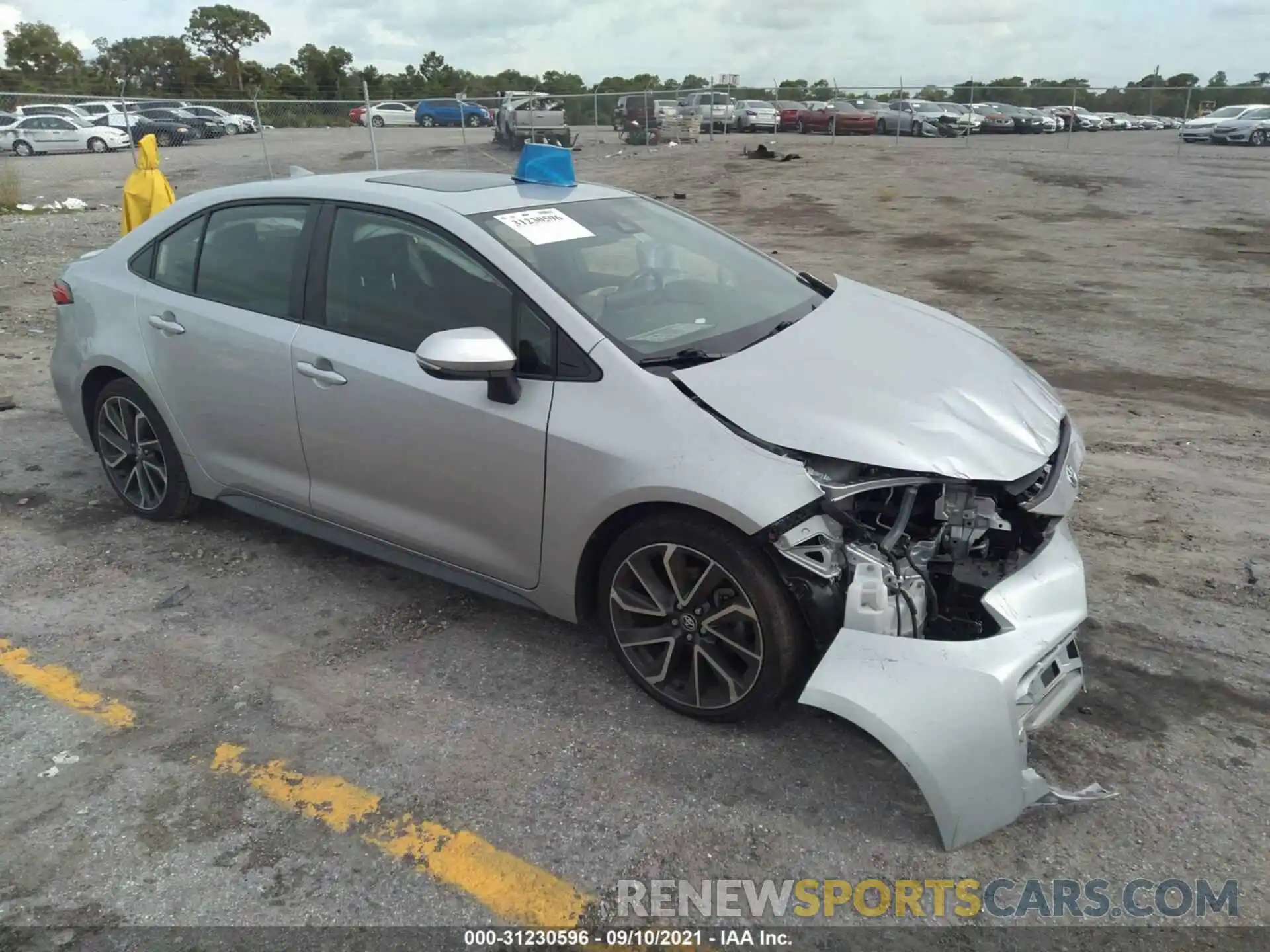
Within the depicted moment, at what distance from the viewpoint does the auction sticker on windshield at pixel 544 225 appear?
347 centimetres

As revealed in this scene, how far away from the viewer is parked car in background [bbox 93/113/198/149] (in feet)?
80.0

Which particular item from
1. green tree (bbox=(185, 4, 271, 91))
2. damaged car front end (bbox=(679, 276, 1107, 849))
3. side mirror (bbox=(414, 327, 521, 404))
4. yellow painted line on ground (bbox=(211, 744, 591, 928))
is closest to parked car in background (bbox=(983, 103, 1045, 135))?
damaged car front end (bbox=(679, 276, 1107, 849))

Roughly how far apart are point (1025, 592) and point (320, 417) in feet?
8.42

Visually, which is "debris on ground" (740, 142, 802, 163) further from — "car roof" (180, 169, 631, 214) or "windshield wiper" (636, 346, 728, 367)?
"windshield wiper" (636, 346, 728, 367)

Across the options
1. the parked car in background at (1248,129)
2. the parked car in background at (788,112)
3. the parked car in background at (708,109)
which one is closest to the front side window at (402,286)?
the parked car in background at (708,109)

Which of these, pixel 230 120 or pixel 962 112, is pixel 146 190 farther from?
pixel 962 112

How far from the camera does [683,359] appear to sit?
123 inches

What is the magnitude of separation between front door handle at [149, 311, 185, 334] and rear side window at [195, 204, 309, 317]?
16 centimetres

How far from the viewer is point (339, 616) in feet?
12.6

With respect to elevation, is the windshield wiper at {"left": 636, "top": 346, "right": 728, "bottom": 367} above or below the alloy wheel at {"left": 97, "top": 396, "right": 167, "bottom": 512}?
above

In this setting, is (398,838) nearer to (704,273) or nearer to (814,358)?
(814,358)

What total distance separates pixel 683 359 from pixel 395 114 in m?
39.7

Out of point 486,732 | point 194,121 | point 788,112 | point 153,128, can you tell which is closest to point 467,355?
point 486,732

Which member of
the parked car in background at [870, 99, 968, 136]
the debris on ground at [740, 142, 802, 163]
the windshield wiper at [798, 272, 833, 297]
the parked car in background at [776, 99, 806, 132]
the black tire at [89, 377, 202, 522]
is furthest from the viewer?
the parked car in background at [776, 99, 806, 132]
